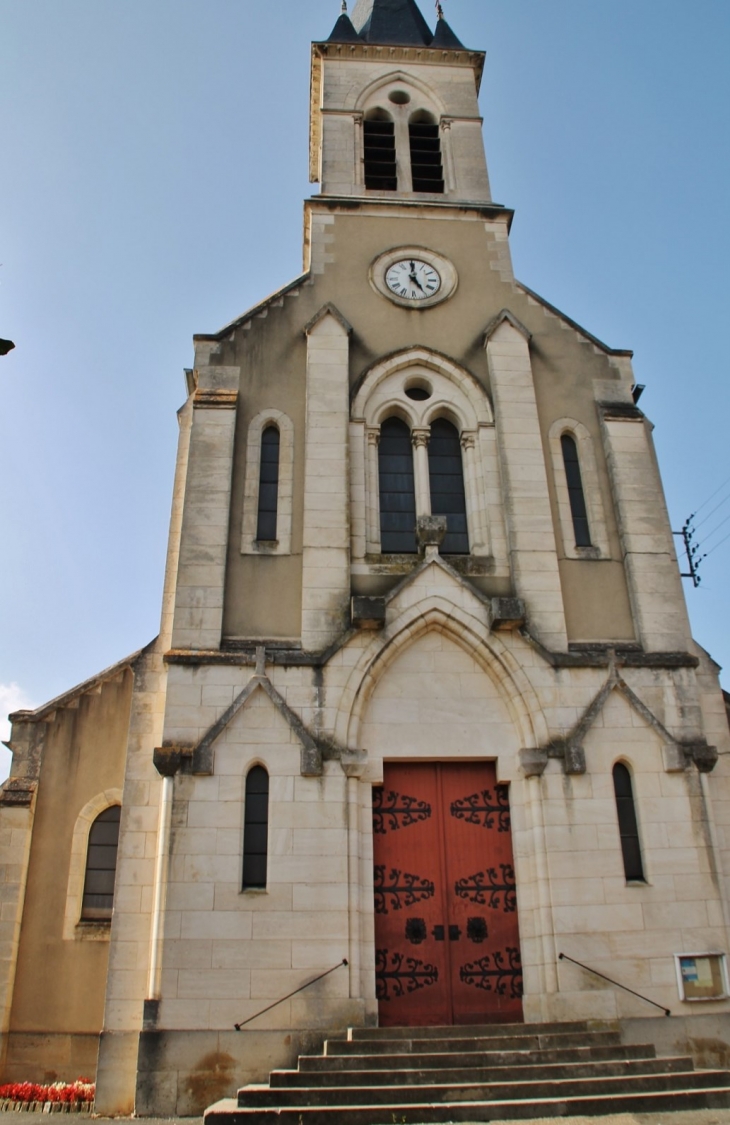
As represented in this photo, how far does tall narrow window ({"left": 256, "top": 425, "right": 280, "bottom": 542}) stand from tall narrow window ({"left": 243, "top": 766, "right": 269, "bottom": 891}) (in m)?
3.56

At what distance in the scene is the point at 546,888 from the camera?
11391mm

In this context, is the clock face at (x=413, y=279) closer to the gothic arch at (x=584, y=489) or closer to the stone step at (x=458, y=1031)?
the gothic arch at (x=584, y=489)

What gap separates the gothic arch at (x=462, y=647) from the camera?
40.0 ft

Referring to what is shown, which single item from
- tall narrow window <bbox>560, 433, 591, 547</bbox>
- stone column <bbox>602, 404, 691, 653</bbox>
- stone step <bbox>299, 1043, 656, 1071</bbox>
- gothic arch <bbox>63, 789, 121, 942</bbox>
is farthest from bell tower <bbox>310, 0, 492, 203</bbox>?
stone step <bbox>299, 1043, 656, 1071</bbox>

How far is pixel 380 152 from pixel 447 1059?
16.1 metres

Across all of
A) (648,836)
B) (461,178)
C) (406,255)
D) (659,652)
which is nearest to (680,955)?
(648,836)

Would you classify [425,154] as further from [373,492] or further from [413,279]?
[373,492]

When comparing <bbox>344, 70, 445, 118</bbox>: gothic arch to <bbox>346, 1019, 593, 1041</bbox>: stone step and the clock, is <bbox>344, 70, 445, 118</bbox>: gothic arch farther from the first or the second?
<bbox>346, 1019, 593, 1041</bbox>: stone step

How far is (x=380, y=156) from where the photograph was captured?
60.6 feet

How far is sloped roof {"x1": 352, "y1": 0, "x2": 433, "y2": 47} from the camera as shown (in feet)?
66.6

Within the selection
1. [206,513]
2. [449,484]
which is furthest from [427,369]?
[206,513]

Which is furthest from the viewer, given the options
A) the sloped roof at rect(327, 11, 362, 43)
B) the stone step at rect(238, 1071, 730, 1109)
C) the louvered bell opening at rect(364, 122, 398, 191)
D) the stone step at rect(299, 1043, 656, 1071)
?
the sloped roof at rect(327, 11, 362, 43)

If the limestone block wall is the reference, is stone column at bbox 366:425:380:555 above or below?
below

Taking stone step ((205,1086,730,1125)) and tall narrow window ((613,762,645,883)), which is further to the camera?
tall narrow window ((613,762,645,883))
